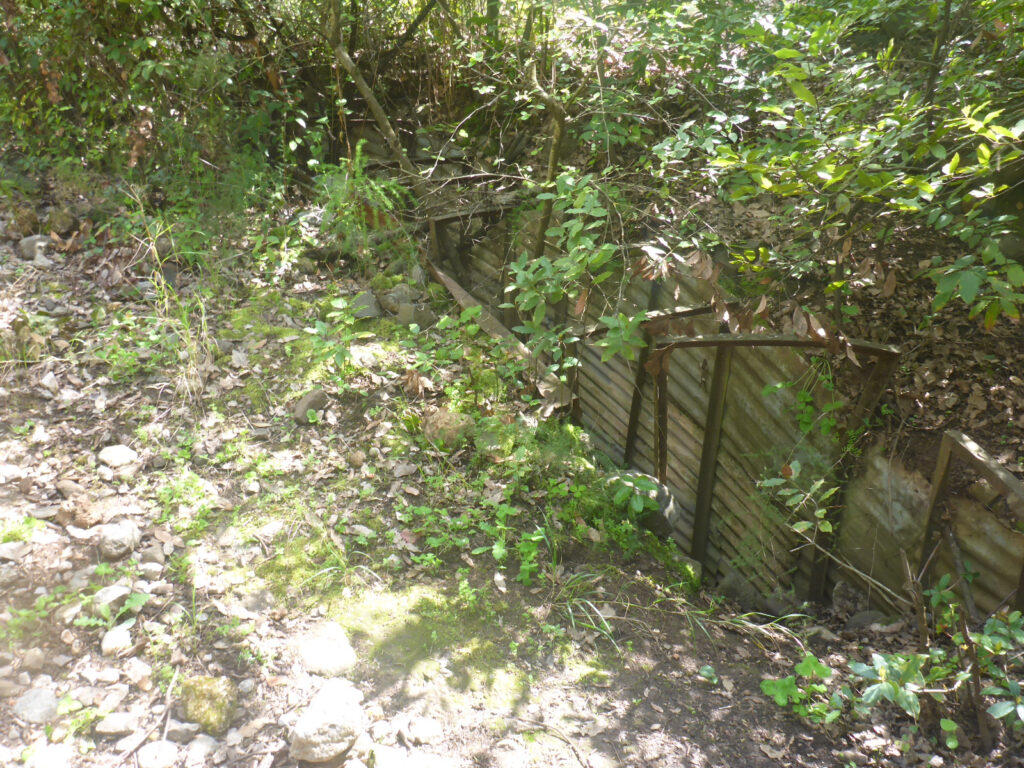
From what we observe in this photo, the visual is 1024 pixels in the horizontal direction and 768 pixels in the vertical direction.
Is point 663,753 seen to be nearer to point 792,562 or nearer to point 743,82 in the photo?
point 792,562

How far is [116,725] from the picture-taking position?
2.21 m

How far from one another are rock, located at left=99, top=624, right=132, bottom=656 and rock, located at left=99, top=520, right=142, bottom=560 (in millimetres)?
381

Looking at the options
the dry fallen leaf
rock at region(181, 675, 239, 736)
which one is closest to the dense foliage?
the dry fallen leaf

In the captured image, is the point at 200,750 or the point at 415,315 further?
the point at 415,315

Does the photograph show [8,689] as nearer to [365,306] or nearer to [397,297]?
[365,306]

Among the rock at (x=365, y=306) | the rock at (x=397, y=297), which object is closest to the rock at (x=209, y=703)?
the rock at (x=365, y=306)

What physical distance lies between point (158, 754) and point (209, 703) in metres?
0.20

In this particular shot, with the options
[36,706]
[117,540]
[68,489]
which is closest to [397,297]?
[68,489]

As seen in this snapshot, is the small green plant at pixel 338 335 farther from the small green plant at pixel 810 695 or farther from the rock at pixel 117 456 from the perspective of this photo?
the small green plant at pixel 810 695

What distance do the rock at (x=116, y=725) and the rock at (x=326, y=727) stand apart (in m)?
0.52

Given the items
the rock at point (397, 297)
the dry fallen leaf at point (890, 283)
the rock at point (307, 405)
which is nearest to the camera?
the dry fallen leaf at point (890, 283)

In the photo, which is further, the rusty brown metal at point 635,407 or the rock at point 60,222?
the rusty brown metal at point 635,407

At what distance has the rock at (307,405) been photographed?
12.6 feet

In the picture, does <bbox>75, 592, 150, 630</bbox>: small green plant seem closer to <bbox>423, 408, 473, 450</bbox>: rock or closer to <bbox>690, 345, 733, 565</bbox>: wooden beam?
<bbox>423, 408, 473, 450</bbox>: rock
